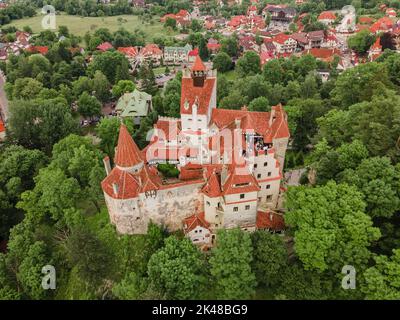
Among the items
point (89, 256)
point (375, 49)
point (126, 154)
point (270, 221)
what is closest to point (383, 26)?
point (375, 49)

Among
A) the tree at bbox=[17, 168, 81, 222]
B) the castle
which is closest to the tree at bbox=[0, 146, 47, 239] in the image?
the tree at bbox=[17, 168, 81, 222]

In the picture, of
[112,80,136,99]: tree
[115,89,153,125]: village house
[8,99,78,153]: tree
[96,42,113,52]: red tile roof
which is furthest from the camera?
[96,42,113,52]: red tile roof

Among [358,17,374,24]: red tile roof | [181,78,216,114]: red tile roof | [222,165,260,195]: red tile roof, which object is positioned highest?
[181,78,216,114]: red tile roof

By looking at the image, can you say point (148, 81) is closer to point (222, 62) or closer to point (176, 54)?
point (222, 62)

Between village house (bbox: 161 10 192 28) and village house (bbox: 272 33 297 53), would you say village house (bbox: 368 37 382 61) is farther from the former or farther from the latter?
village house (bbox: 161 10 192 28)

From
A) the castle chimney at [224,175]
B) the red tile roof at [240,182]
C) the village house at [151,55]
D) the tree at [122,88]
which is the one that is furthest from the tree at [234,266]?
the village house at [151,55]

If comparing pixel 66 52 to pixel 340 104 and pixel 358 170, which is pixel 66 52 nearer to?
pixel 340 104

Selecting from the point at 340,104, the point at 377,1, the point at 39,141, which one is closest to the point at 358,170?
the point at 340,104
